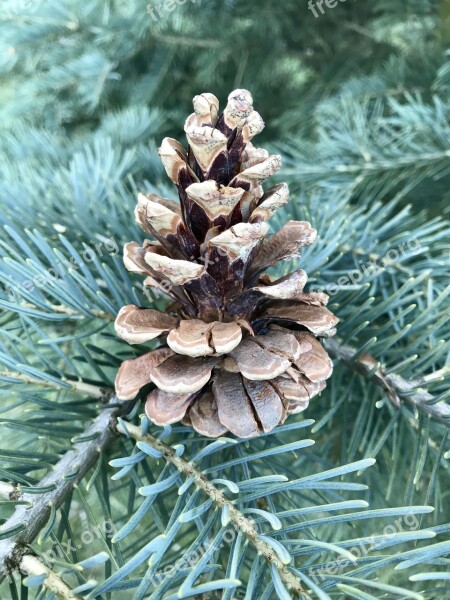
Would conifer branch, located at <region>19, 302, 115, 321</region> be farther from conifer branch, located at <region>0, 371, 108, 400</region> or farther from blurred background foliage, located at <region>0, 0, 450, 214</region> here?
blurred background foliage, located at <region>0, 0, 450, 214</region>

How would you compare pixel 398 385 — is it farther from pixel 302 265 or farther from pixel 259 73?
pixel 259 73

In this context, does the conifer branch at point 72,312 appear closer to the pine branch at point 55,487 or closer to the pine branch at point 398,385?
the pine branch at point 55,487

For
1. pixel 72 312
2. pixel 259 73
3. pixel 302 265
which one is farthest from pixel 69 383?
pixel 259 73

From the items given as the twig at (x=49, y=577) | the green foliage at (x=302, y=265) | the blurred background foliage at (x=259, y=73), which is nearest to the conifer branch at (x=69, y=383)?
the green foliage at (x=302, y=265)

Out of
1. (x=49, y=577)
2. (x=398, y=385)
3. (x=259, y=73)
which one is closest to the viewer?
(x=49, y=577)

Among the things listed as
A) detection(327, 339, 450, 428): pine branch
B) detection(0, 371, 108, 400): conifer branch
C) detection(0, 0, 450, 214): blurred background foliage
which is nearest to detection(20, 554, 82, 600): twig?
detection(0, 371, 108, 400): conifer branch

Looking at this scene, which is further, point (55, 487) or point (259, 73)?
point (259, 73)

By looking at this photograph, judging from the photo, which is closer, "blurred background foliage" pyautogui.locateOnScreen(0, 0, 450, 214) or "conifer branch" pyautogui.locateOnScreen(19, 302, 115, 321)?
"conifer branch" pyautogui.locateOnScreen(19, 302, 115, 321)
